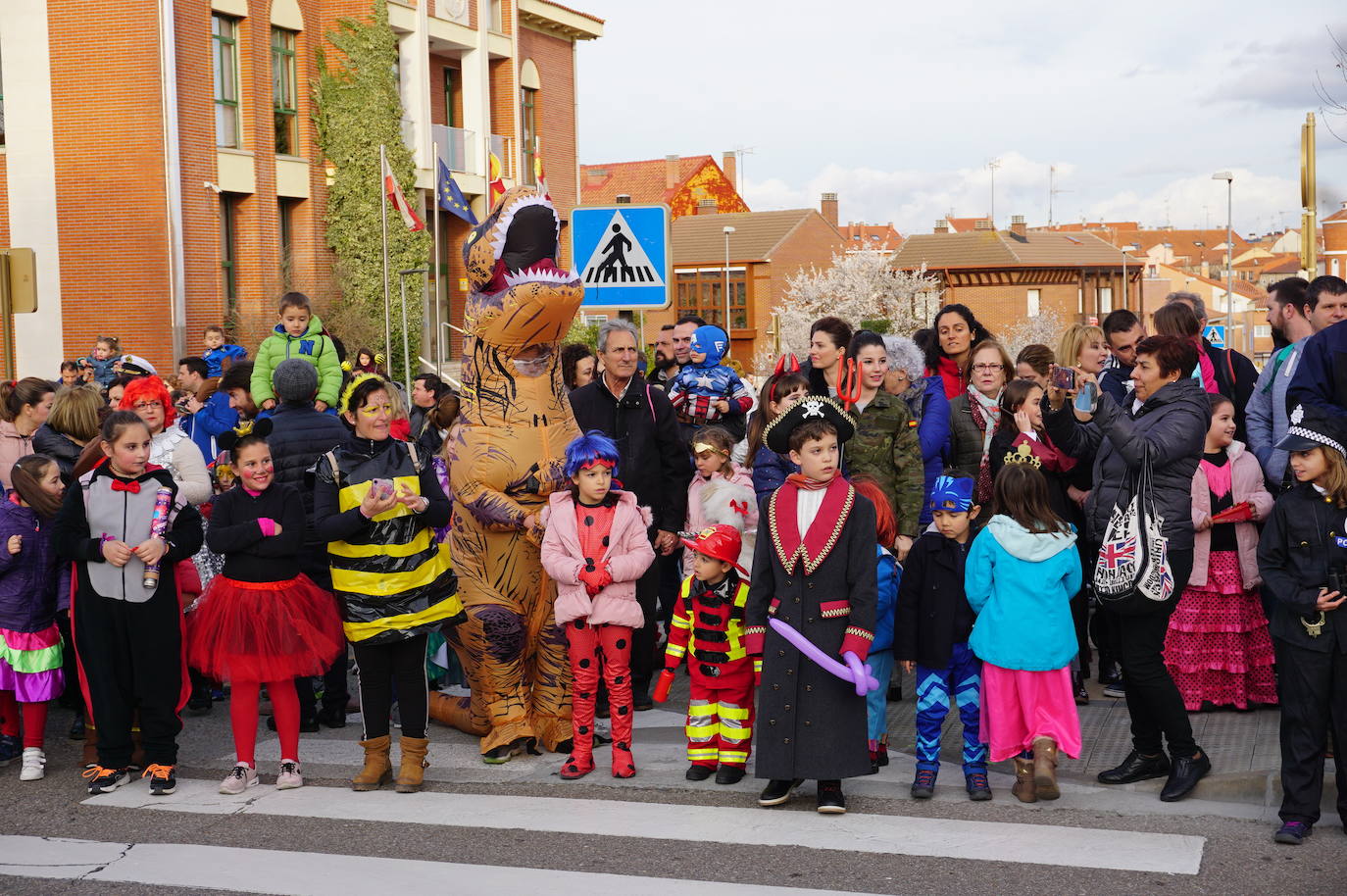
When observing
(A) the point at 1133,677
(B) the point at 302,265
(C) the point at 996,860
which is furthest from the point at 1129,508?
(B) the point at 302,265

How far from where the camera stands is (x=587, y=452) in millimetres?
6445

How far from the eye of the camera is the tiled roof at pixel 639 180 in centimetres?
7131

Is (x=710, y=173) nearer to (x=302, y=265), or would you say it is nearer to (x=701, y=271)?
(x=701, y=271)

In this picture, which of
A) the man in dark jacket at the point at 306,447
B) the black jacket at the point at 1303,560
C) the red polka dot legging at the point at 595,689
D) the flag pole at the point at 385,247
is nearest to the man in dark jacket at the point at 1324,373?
the black jacket at the point at 1303,560

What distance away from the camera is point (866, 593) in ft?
19.5

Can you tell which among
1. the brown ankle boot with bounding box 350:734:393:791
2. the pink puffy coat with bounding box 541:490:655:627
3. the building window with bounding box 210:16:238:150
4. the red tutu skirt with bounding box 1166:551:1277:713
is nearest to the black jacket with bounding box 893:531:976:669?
the pink puffy coat with bounding box 541:490:655:627

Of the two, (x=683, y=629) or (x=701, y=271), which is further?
(x=701, y=271)

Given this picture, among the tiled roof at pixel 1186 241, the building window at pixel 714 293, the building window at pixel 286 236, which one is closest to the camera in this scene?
the building window at pixel 286 236

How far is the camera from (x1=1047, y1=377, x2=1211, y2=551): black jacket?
19.7ft

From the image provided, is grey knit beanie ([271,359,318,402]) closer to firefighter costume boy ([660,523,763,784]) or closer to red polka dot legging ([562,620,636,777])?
red polka dot legging ([562,620,636,777])

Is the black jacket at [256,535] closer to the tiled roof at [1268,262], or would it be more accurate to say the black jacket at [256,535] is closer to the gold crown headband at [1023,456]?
the gold crown headband at [1023,456]

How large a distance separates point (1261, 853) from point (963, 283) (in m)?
70.2

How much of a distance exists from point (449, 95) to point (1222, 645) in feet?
93.3

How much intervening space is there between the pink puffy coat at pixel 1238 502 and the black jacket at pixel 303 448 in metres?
4.66
